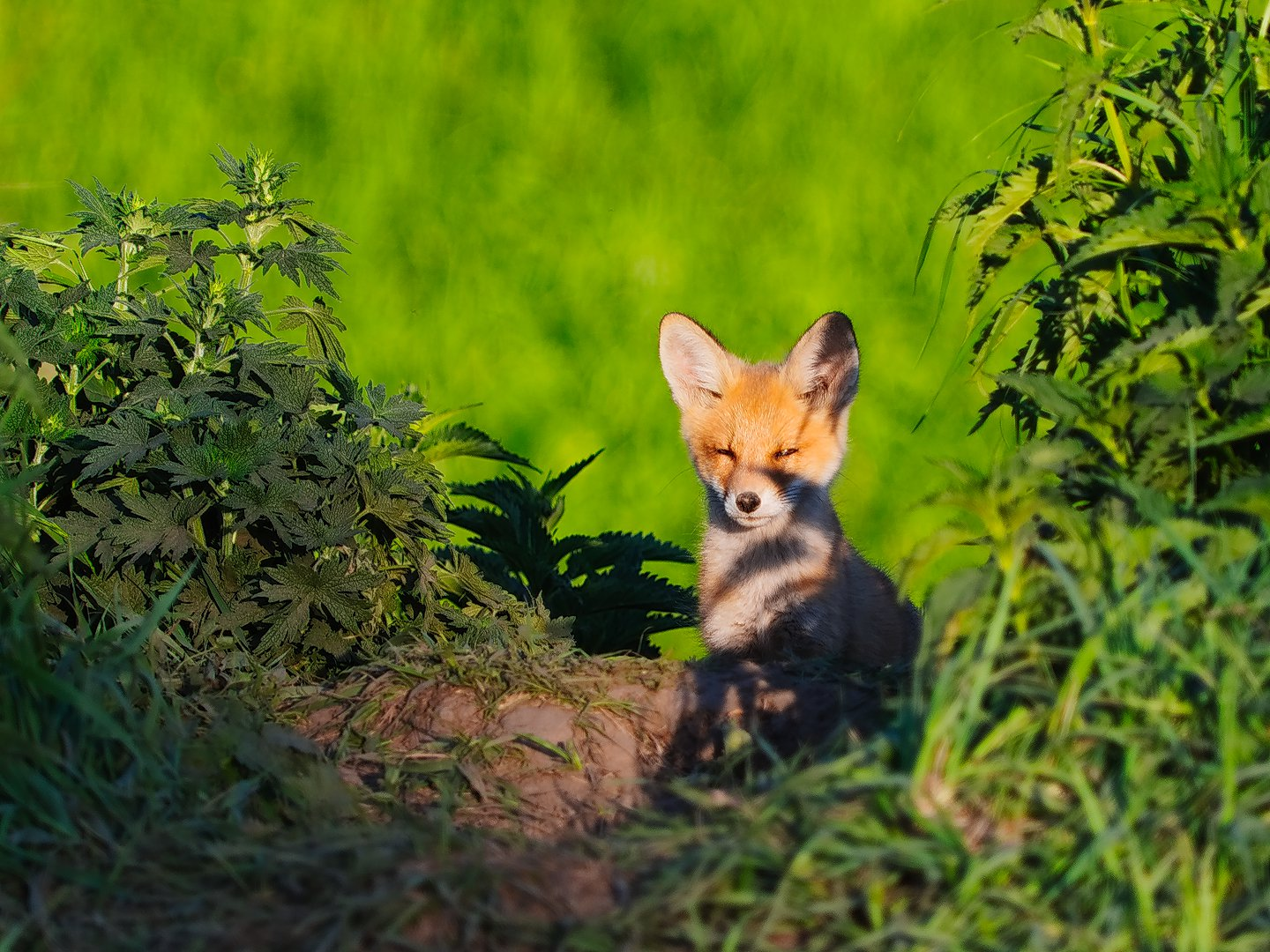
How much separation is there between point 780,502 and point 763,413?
0.38 meters

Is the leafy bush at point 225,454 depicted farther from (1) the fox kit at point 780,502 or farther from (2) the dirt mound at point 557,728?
(1) the fox kit at point 780,502

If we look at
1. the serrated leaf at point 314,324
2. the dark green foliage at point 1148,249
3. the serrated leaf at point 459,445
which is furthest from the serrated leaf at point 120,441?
the dark green foliage at point 1148,249

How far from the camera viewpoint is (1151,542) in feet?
6.11

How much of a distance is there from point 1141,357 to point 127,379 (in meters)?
2.54

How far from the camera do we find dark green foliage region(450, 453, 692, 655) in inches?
158

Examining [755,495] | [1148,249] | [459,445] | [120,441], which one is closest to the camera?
[1148,249]

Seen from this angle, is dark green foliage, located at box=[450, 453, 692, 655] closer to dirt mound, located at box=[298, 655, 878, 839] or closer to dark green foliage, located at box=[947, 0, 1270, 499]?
dirt mound, located at box=[298, 655, 878, 839]

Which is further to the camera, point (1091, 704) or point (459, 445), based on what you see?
point (459, 445)

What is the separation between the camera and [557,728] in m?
2.65

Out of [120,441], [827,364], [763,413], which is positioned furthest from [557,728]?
[827,364]

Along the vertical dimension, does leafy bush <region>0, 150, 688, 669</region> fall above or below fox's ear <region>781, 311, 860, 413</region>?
below

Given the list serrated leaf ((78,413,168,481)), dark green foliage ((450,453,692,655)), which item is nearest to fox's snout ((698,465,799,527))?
dark green foliage ((450,453,692,655))

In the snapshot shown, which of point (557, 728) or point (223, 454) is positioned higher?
point (223, 454)

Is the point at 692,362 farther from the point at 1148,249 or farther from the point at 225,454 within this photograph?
the point at 1148,249
